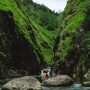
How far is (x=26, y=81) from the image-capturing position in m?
40.3

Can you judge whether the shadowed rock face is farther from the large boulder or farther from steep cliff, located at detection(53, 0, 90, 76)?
the large boulder

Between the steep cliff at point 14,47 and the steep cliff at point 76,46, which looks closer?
the steep cliff at point 76,46

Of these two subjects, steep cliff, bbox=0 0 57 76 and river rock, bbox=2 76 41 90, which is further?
steep cliff, bbox=0 0 57 76

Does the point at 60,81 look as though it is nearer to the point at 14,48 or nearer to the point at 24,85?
the point at 24,85

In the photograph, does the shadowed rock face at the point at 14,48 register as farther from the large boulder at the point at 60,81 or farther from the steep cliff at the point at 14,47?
the large boulder at the point at 60,81

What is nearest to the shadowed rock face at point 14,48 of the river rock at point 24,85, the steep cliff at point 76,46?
the steep cliff at point 76,46

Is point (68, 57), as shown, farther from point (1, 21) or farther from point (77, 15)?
point (1, 21)

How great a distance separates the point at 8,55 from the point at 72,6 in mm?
18990

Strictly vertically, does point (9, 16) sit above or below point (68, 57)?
above

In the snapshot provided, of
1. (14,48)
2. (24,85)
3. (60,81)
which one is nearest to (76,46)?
(60,81)

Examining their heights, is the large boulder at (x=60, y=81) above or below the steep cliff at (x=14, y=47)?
below

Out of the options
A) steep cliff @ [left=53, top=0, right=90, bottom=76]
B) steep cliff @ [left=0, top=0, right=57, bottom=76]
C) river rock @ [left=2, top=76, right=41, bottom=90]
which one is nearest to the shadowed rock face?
steep cliff @ [left=0, top=0, right=57, bottom=76]

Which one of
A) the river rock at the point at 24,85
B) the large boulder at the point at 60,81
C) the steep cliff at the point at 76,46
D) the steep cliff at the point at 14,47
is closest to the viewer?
the river rock at the point at 24,85

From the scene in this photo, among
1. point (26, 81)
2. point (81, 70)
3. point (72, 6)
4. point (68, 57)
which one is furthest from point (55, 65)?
point (26, 81)
